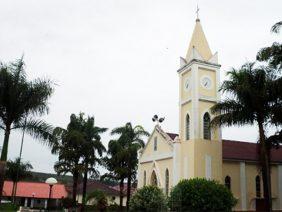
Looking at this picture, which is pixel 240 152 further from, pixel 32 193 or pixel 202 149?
pixel 32 193

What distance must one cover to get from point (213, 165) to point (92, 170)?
16001 millimetres

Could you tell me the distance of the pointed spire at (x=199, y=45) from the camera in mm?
37406

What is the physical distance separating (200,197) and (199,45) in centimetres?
1515

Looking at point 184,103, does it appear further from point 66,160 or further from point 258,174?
point 66,160

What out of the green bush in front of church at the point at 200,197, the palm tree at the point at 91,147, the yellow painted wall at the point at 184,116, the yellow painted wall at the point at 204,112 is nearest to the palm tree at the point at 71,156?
the palm tree at the point at 91,147

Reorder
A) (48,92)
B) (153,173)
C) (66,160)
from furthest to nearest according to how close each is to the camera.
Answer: (66,160), (153,173), (48,92)

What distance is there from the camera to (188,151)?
1371 inches

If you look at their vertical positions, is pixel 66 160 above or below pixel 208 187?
above

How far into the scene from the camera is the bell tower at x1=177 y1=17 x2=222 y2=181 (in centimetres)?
3425

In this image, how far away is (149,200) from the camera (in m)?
31.0

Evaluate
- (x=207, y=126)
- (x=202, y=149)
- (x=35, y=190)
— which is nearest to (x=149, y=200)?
(x=202, y=149)

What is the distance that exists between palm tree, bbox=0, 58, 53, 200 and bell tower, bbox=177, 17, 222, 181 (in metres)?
16.3

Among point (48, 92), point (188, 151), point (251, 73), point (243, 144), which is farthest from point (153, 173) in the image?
point (48, 92)

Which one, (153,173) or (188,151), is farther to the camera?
(153,173)
